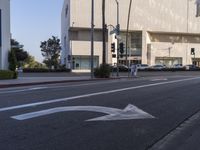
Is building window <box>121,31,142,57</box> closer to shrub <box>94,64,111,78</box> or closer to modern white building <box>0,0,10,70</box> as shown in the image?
shrub <box>94,64,111,78</box>

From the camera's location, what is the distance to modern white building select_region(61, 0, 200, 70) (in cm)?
9244

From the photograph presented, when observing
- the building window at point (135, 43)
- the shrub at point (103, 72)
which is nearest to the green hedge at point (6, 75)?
the shrub at point (103, 72)

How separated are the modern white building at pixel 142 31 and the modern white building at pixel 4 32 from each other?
4941 cm

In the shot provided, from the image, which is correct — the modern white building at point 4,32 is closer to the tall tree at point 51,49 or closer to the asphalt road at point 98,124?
the asphalt road at point 98,124

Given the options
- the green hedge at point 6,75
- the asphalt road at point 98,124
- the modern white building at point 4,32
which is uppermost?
the modern white building at point 4,32

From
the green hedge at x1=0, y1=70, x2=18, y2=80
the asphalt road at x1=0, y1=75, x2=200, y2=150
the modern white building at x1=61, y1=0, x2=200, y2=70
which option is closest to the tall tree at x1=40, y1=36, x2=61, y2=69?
the modern white building at x1=61, y1=0, x2=200, y2=70

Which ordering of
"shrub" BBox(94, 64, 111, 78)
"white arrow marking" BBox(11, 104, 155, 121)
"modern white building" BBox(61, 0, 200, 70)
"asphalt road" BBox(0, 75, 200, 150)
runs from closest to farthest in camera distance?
"asphalt road" BBox(0, 75, 200, 150), "white arrow marking" BBox(11, 104, 155, 121), "shrub" BBox(94, 64, 111, 78), "modern white building" BBox(61, 0, 200, 70)

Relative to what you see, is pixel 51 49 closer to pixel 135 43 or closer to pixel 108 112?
pixel 135 43

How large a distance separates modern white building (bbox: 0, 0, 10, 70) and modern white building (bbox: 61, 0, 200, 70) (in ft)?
162

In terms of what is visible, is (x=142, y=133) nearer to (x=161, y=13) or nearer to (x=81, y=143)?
(x=81, y=143)

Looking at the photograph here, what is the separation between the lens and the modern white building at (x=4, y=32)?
125 ft

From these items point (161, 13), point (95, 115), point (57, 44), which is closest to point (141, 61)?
point (161, 13)

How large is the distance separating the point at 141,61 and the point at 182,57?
44.3 feet

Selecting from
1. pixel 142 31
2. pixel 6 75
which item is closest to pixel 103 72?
pixel 6 75
